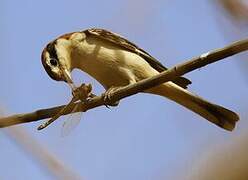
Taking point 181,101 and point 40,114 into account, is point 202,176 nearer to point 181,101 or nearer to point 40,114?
point 40,114

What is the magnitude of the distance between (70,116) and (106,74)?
1850 mm

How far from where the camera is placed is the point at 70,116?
96.6 inches

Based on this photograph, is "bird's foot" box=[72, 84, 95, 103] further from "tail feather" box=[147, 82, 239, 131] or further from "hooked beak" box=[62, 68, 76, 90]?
"tail feather" box=[147, 82, 239, 131]

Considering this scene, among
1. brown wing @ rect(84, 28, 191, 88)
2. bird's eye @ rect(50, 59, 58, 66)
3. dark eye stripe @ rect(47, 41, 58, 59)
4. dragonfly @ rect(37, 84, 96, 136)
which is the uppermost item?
brown wing @ rect(84, 28, 191, 88)

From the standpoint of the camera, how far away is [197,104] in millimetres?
4254

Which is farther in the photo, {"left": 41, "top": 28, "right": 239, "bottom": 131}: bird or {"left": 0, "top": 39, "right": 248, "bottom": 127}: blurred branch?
{"left": 41, "top": 28, "right": 239, "bottom": 131}: bird

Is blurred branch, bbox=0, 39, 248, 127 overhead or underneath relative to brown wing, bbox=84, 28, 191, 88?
underneath

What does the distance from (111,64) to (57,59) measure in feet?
1.53

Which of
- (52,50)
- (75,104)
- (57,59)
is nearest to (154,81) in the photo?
(75,104)

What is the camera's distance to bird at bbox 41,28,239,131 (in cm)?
420

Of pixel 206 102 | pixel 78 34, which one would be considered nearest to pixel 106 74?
pixel 78 34

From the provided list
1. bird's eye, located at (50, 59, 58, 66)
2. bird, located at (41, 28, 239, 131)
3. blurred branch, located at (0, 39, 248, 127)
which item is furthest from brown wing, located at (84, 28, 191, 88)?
blurred branch, located at (0, 39, 248, 127)

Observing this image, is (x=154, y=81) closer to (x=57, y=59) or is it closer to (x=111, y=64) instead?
(x=111, y=64)

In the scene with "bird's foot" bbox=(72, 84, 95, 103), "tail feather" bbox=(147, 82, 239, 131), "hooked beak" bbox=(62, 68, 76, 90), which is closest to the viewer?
"bird's foot" bbox=(72, 84, 95, 103)
